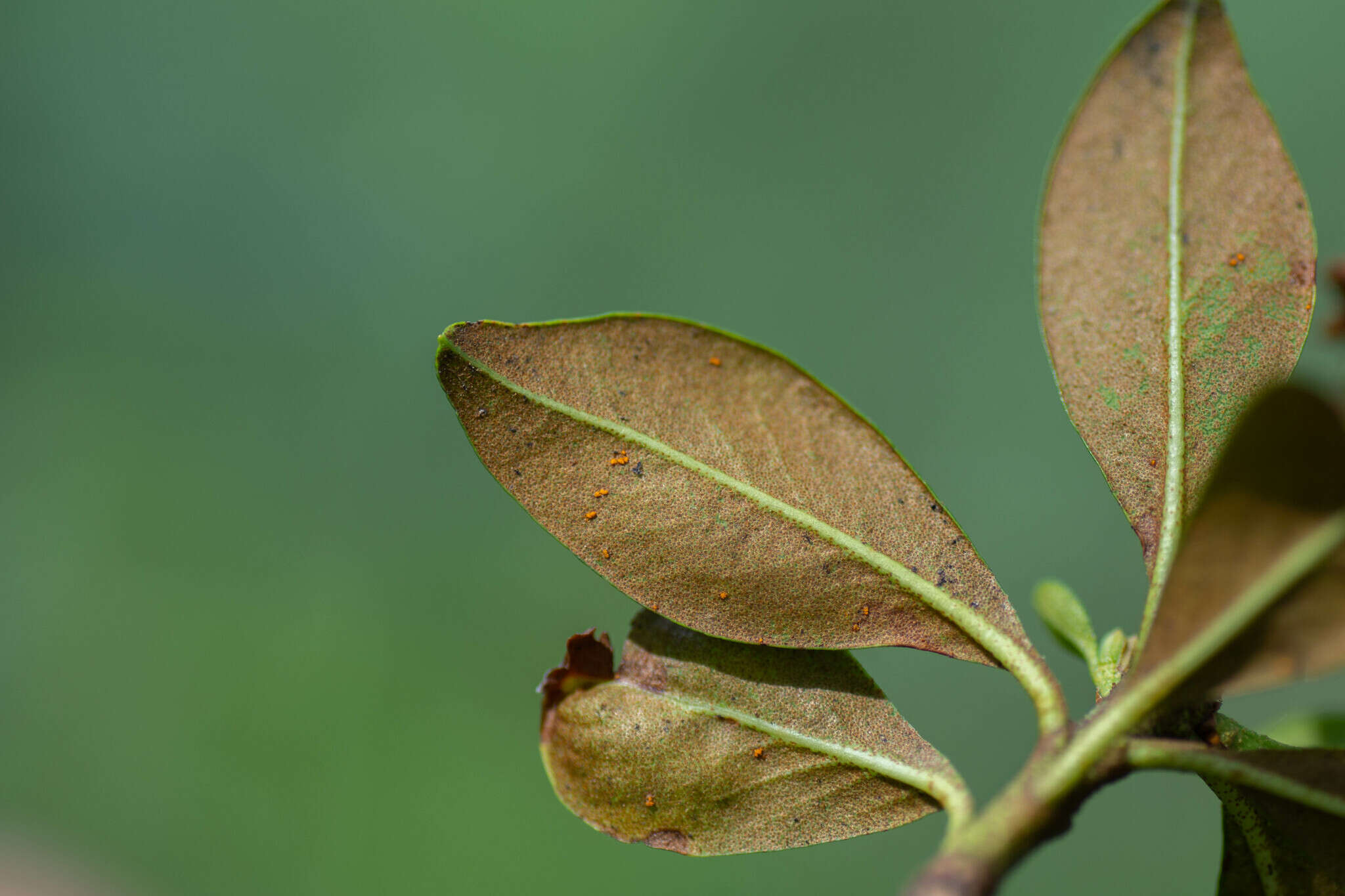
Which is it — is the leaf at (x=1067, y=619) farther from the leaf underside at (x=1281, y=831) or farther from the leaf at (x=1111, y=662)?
the leaf underside at (x=1281, y=831)

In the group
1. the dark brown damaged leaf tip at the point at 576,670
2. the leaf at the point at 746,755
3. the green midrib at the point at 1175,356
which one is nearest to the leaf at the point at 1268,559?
the green midrib at the point at 1175,356

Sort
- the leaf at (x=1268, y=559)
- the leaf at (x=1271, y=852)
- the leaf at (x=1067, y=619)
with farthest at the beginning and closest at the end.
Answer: the leaf at (x=1067, y=619) < the leaf at (x=1271, y=852) < the leaf at (x=1268, y=559)

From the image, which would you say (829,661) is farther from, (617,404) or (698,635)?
(617,404)

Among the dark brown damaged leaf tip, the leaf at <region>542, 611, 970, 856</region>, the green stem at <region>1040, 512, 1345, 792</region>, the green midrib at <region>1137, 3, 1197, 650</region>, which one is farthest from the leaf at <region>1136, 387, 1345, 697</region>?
the dark brown damaged leaf tip

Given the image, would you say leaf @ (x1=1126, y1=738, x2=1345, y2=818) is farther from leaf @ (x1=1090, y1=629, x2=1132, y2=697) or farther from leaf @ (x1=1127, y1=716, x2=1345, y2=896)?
leaf @ (x1=1090, y1=629, x2=1132, y2=697)

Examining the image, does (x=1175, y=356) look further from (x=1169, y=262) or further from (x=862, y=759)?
(x=862, y=759)

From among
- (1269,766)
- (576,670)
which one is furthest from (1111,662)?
(576,670)

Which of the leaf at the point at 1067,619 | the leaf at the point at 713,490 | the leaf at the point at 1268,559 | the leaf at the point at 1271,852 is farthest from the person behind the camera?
the leaf at the point at 1067,619
